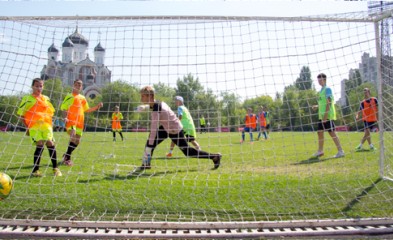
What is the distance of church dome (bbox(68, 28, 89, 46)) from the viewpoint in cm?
461

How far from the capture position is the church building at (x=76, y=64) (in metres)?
4.61

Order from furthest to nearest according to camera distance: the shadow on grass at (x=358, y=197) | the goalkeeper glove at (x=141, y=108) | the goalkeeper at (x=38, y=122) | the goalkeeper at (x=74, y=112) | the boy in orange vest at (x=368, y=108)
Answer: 1. the goalkeeper at (x=74, y=112)
2. the goalkeeper glove at (x=141, y=108)
3. the boy in orange vest at (x=368, y=108)
4. the goalkeeper at (x=38, y=122)
5. the shadow on grass at (x=358, y=197)

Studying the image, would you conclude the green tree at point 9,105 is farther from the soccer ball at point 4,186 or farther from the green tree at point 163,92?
the green tree at point 163,92

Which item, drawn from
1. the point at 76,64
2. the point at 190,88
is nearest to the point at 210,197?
the point at 190,88

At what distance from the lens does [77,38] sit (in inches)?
186

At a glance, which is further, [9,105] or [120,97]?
[120,97]

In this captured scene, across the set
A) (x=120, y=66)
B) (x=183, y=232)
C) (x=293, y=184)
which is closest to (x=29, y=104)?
(x=120, y=66)

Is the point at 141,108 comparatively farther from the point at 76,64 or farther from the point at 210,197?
the point at 210,197

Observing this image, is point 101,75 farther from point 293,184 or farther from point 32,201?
point 293,184

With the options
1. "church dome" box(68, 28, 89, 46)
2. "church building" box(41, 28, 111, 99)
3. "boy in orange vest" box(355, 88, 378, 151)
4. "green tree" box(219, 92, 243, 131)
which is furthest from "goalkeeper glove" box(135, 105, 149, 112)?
"boy in orange vest" box(355, 88, 378, 151)

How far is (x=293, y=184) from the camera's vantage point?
15.2ft

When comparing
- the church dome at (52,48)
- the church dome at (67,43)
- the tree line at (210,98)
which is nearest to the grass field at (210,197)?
the tree line at (210,98)

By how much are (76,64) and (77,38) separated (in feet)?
1.27

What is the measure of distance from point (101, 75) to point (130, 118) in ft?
4.33
